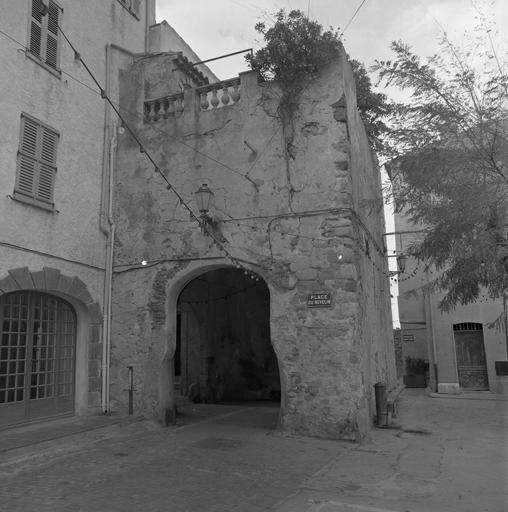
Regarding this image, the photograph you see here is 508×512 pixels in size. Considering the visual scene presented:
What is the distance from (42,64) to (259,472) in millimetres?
7621

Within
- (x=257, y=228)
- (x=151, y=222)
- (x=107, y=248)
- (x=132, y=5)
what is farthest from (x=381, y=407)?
(x=132, y=5)

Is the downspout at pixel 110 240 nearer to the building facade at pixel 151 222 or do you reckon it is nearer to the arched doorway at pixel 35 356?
the building facade at pixel 151 222

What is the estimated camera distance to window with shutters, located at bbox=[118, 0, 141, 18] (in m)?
11.3

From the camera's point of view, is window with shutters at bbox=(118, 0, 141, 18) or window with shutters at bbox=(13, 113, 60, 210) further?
window with shutters at bbox=(118, 0, 141, 18)

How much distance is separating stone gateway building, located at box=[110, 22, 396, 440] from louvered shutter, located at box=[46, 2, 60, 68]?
1759 mm

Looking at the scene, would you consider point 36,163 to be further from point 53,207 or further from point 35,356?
point 35,356

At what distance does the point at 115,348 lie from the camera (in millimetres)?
9602

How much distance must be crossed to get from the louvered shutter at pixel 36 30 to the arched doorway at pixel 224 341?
238 inches

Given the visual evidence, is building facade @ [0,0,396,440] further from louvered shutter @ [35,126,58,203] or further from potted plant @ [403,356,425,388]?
potted plant @ [403,356,425,388]

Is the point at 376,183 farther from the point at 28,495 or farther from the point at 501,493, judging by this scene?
the point at 28,495

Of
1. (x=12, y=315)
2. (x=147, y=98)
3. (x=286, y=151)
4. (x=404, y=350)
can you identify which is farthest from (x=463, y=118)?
(x=404, y=350)

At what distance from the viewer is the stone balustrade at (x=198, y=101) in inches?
381

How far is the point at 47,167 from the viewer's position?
866 cm

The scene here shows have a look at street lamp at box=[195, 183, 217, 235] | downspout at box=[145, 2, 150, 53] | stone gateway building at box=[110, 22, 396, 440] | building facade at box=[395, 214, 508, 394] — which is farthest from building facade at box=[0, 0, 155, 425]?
building facade at box=[395, 214, 508, 394]
